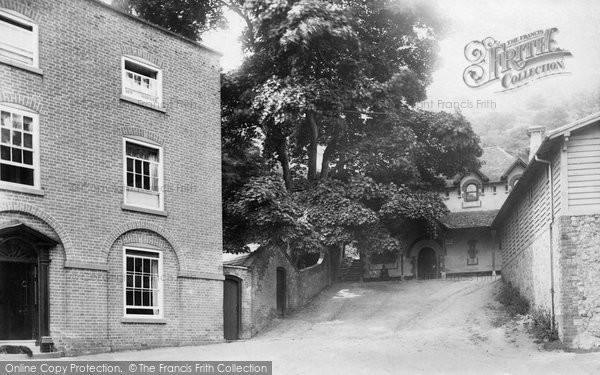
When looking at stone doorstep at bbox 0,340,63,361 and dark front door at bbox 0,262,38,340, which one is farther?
dark front door at bbox 0,262,38,340

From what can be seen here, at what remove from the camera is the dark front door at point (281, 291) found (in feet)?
95.8

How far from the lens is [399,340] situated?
2325 cm

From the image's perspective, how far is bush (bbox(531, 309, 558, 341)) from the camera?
2045 centimetres

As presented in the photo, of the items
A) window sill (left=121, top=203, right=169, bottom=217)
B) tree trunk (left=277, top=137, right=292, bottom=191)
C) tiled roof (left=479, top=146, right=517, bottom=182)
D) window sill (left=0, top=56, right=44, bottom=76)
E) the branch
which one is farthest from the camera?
tiled roof (left=479, top=146, right=517, bottom=182)

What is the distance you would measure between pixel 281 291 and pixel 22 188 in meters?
13.8

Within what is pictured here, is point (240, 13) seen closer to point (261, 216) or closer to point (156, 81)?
point (261, 216)

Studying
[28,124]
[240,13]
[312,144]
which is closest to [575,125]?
[28,124]

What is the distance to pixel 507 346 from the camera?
2145 centimetres

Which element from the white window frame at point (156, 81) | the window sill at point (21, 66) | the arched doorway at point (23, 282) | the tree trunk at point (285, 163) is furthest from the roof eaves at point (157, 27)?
the tree trunk at point (285, 163)

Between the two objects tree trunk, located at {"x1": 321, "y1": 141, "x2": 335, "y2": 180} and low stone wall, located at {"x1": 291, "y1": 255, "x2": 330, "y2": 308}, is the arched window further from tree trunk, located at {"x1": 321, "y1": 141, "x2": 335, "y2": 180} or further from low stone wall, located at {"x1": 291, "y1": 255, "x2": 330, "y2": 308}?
low stone wall, located at {"x1": 291, "y1": 255, "x2": 330, "y2": 308}

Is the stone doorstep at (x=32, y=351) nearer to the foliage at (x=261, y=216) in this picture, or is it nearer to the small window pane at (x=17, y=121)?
the small window pane at (x=17, y=121)

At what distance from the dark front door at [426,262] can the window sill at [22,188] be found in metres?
28.2

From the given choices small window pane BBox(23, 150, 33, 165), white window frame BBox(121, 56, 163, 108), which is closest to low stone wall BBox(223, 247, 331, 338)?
white window frame BBox(121, 56, 163, 108)

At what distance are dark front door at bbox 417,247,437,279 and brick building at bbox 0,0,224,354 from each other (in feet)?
71.0
